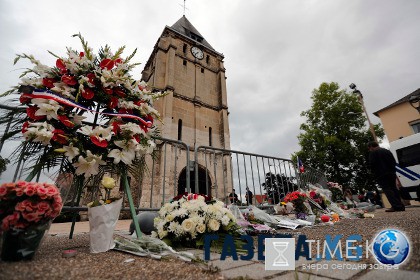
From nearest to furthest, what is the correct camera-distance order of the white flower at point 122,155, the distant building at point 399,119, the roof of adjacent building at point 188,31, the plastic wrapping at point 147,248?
the plastic wrapping at point 147,248
the white flower at point 122,155
the distant building at point 399,119
the roof of adjacent building at point 188,31

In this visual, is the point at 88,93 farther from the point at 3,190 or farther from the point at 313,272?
the point at 313,272

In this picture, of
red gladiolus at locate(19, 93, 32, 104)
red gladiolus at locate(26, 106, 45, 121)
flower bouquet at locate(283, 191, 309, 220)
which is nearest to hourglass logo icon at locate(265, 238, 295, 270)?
red gladiolus at locate(26, 106, 45, 121)

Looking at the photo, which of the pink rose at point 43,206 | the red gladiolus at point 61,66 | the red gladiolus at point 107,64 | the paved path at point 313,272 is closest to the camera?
the paved path at point 313,272

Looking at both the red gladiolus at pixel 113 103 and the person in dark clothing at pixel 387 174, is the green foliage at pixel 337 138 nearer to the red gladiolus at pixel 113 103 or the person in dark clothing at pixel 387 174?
the person in dark clothing at pixel 387 174

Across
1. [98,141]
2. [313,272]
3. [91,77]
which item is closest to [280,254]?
[313,272]

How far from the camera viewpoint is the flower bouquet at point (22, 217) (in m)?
1.24

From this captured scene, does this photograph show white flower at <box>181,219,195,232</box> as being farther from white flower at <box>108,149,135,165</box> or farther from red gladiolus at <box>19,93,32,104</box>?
red gladiolus at <box>19,93,32,104</box>

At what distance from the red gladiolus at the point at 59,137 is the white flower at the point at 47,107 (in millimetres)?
118

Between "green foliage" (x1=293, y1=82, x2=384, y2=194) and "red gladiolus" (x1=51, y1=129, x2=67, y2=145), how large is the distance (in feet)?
60.3

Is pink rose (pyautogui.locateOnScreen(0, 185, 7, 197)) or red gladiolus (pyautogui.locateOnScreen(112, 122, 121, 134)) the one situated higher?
red gladiolus (pyautogui.locateOnScreen(112, 122, 121, 134))

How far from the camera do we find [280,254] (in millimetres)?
1408

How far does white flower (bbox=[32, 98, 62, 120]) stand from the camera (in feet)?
5.76

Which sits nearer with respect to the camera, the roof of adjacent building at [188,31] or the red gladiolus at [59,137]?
the red gladiolus at [59,137]

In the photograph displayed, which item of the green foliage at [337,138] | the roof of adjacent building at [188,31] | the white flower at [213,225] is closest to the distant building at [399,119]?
the green foliage at [337,138]
